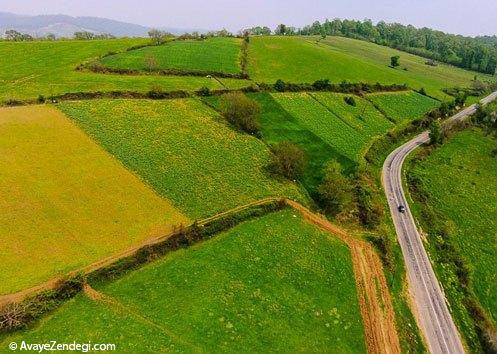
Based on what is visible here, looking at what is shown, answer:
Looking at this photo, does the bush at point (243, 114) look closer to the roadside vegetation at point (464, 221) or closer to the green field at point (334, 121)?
the green field at point (334, 121)

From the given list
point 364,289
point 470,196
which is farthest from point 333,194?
point 470,196

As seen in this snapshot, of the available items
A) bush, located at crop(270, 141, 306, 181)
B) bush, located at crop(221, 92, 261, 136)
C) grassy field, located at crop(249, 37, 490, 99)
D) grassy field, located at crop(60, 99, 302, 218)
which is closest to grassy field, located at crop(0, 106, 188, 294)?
grassy field, located at crop(60, 99, 302, 218)

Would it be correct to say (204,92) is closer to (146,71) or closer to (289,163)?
(146,71)

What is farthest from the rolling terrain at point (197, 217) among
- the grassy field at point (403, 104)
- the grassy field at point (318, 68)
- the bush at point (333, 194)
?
the grassy field at point (318, 68)

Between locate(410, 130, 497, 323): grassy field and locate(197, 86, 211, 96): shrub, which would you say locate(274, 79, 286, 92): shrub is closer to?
locate(197, 86, 211, 96): shrub

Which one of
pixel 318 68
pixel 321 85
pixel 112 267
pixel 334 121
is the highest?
pixel 318 68

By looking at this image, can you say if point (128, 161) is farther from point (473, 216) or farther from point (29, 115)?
point (473, 216)
